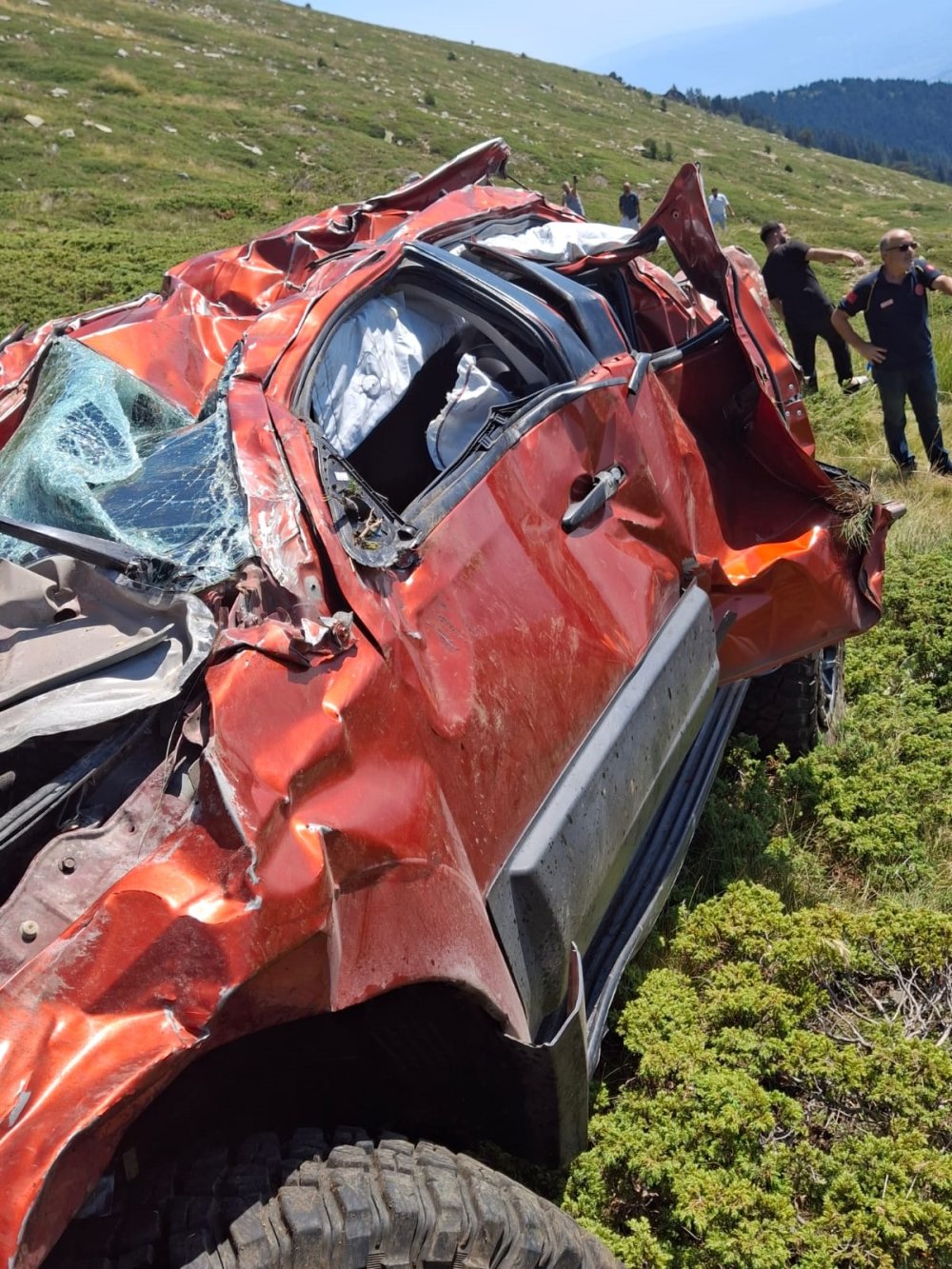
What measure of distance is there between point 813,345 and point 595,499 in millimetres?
6686

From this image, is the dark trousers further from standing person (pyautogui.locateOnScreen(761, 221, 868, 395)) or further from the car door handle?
the car door handle

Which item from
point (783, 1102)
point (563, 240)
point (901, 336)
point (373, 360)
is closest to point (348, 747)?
point (783, 1102)

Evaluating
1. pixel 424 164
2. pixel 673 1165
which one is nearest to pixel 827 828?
pixel 673 1165

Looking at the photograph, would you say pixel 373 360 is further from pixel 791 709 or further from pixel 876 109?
pixel 876 109

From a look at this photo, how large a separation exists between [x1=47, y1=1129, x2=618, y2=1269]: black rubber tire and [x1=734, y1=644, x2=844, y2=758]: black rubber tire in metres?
2.46

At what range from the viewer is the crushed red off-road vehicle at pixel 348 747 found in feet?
4.98

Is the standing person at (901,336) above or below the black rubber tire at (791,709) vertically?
above

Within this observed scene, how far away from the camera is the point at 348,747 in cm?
183

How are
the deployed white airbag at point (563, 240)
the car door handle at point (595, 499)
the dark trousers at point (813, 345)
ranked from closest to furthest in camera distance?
the car door handle at point (595, 499) → the deployed white airbag at point (563, 240) → the dark trousers at point (813, 345)

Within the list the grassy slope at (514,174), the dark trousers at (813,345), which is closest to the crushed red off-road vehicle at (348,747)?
the grassy slope at (514,174)

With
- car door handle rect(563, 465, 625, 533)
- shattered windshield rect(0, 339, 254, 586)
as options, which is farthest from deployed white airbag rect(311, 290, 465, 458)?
car door handle rect(563, 465, 625, 533)

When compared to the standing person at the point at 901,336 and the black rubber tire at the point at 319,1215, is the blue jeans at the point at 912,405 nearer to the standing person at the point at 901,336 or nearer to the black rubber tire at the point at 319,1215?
the standing person at the point at 901,336

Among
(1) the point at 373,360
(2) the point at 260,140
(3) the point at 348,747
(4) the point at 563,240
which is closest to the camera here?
(3) the point at 348,747

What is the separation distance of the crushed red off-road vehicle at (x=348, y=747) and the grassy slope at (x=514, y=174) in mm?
573
